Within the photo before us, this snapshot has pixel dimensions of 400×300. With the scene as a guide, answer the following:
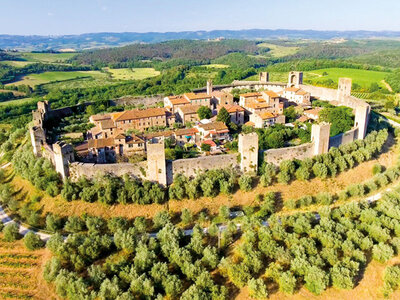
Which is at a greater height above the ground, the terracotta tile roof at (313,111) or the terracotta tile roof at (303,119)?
the terracotta tile roof at (313,111)

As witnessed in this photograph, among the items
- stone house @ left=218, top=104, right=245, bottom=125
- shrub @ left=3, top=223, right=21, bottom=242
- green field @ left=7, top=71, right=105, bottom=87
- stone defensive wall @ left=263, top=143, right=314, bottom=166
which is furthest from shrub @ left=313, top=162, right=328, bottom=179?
green field @ left=7, top=71, right=105, bottom=87

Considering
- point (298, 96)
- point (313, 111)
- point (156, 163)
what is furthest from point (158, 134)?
point (298, 96)

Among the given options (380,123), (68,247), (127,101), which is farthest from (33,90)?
(380,123)

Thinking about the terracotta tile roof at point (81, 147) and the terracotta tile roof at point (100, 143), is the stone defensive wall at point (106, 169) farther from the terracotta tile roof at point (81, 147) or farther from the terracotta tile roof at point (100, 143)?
the terracotta tile roof at point (81, 147)

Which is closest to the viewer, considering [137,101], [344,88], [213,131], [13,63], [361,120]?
[213,131]

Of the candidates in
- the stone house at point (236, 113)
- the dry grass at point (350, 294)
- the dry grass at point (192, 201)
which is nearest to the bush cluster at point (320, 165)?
the dry grass at point (192, 201)

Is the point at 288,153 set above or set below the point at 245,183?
above

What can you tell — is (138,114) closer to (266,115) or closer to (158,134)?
(158,134)

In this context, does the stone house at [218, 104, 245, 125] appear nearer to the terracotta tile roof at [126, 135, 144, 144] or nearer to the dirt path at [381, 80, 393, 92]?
the terracotta tile roof at [126, 135, 144, 144]
